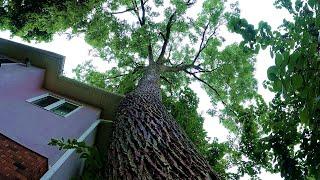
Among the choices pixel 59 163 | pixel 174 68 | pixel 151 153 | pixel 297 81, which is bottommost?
pixel 59 163

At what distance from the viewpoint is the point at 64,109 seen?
1027cm

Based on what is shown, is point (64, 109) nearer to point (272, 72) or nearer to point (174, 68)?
point (174, 68)

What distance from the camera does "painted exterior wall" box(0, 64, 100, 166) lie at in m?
7.47

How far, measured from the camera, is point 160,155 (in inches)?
139

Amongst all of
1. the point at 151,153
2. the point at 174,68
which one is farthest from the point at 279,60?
the point at 174,68

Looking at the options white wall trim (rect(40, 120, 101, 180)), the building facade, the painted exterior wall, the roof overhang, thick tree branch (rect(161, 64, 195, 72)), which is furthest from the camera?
thick tree branch (rect(161, 64, 195, 72))

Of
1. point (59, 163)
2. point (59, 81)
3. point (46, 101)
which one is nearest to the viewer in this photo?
point (59, 163)

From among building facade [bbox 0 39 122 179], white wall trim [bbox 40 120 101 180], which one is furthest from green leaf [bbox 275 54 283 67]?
white wall trim [bbox 40 120 101 180]

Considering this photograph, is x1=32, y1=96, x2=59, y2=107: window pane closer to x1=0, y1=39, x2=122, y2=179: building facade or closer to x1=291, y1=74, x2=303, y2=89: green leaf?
x1=0, y1=39, x2=122, y2=179: building facade

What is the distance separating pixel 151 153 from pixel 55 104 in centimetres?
721

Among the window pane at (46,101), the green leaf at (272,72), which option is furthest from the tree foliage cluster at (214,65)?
the window pane at (46,101)

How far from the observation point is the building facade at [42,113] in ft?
21.4

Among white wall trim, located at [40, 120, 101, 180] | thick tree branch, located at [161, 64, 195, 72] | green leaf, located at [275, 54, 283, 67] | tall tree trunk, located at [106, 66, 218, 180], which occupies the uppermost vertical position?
green leaf, located at [275, 54, 283, 67]

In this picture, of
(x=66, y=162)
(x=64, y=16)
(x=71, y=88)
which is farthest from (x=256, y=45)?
(x=64, y=16)
